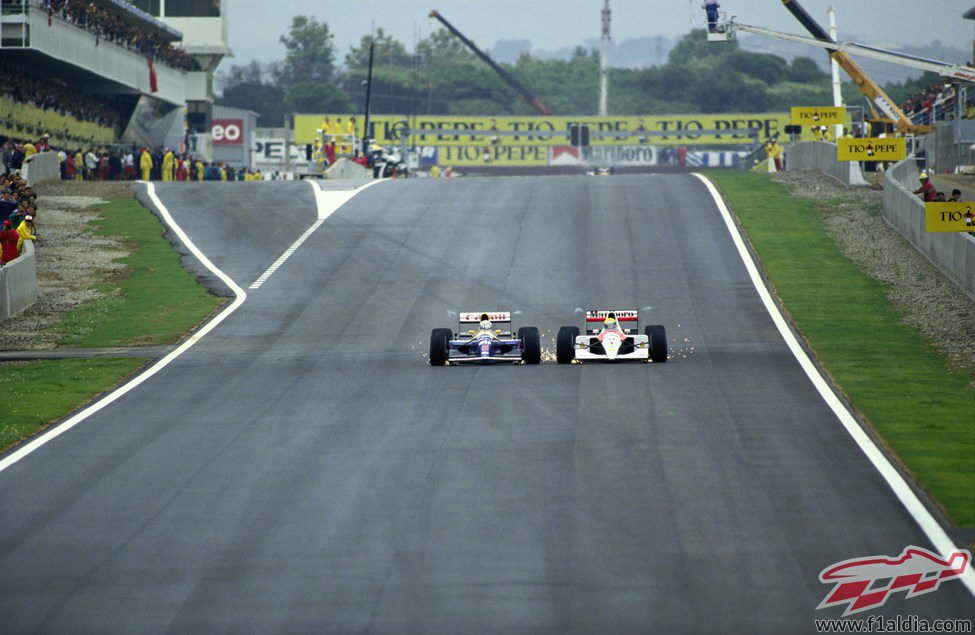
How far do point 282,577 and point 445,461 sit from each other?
178 inches

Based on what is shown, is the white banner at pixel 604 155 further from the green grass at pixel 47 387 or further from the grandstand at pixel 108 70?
the green grass at pixel 47 387

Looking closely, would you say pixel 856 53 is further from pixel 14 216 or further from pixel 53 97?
pixel 53 97

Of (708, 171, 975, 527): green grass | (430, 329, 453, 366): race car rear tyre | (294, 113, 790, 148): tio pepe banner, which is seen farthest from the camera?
(294, 113, 790, 148): tio pepe banner

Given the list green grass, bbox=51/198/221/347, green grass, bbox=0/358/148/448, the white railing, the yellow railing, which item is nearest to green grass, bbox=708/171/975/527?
green grass, bbox=0/358/148/448

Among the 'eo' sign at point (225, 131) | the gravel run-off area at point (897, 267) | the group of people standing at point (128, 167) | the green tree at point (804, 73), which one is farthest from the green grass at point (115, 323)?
the green tree at point (804, 73)

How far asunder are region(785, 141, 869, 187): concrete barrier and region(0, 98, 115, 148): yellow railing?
35.2 meters

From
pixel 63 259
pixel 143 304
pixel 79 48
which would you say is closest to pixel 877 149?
pixel 143 304

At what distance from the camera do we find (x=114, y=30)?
77500mm

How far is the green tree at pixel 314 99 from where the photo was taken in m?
171

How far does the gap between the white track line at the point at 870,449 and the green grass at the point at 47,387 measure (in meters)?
11.5

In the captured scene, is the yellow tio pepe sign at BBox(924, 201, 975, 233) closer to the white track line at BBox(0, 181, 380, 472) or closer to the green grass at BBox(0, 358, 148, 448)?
the white track line at BBox(0, 181, 380, 472)

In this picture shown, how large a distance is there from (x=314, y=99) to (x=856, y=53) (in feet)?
437

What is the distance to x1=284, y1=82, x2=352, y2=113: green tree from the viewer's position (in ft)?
561

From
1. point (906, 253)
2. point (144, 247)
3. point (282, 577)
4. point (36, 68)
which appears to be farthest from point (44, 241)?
point (36, 68)
